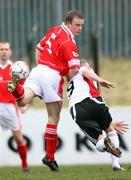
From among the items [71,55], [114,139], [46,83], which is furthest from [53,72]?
[114,139]

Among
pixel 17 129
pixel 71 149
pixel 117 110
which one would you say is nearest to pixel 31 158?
pixel 71 149

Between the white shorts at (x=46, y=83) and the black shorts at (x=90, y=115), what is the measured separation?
62 cm

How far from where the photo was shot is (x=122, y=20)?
2186cm

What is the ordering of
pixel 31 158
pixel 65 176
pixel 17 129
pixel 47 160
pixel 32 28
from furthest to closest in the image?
pixel 32 28 < pixel 31 158 < pixel 17 129 < pixel 47 160 < pixel 65 176

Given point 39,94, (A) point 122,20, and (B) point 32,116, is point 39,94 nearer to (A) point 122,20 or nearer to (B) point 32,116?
(B) point 32,116

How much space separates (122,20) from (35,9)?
220 cm

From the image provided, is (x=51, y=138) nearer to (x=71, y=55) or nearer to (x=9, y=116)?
(x=71, y=55)

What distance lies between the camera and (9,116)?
1426cm

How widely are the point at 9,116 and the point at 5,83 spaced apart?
0.54 meters

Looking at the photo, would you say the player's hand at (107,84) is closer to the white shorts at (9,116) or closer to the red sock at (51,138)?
the red sock at (51,138)

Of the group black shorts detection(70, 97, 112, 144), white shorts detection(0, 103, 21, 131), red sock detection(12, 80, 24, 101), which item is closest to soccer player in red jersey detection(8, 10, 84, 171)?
red sock detection(12, 80, 24, 101)

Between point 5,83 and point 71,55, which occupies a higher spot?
point 71,55

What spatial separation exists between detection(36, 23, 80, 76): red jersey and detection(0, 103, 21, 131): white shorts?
1.82 meters

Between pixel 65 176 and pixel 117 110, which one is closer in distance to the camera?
pixel 65 176
